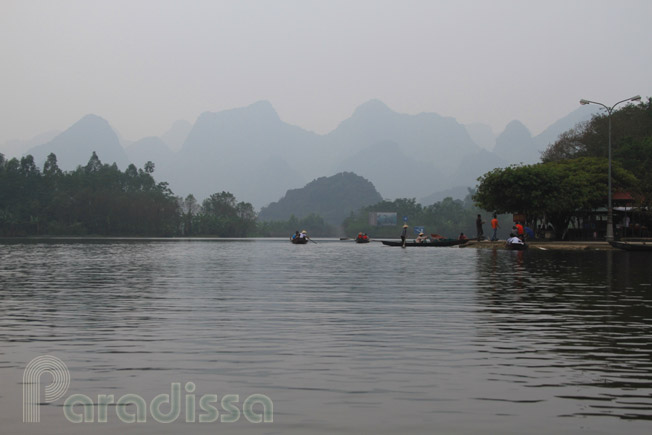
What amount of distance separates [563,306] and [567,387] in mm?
8329

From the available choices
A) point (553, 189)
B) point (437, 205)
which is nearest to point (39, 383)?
point (553, 189)

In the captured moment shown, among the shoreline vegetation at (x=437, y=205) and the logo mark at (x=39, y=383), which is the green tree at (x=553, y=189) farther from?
the logo mark at (x=39, y=383)

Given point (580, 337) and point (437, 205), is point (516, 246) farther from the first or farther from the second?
point (437, 205)

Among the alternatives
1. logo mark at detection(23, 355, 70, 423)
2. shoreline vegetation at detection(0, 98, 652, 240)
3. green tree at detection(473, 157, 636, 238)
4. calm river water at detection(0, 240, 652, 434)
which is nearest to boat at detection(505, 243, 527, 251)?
shoreline vegetation at detection(0, 98, 652, 240)

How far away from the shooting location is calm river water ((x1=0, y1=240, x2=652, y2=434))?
20.6 ft

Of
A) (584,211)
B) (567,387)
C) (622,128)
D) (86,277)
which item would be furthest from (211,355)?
(622,128)

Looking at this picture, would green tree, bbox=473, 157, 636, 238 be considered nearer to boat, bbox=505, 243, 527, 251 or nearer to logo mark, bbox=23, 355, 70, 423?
boat, bbox=505, 243, 527, 251

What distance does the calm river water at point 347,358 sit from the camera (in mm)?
6293

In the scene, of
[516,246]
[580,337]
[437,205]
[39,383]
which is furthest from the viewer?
[437,205]

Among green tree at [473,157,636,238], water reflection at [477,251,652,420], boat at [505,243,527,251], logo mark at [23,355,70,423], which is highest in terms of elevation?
green tree at [473,157,636,238]

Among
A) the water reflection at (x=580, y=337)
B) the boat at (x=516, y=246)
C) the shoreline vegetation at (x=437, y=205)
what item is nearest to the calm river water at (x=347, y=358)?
the water reflection at (x=580, y=337)

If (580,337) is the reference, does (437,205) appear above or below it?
above

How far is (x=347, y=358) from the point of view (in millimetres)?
9117

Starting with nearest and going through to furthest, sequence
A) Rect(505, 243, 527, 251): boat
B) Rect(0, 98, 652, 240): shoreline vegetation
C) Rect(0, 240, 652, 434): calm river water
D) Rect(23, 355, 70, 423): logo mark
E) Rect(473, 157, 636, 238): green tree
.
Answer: Rect(0, 240, 652, 434): calm river water
Rect(23, 355, 70, 423): logo mark
Rect(505, 243, 527, 251): boat
Rect(473, 157, 636, 238): green tree
Rect(0, 98, 652, 240): shoreline vegetation
